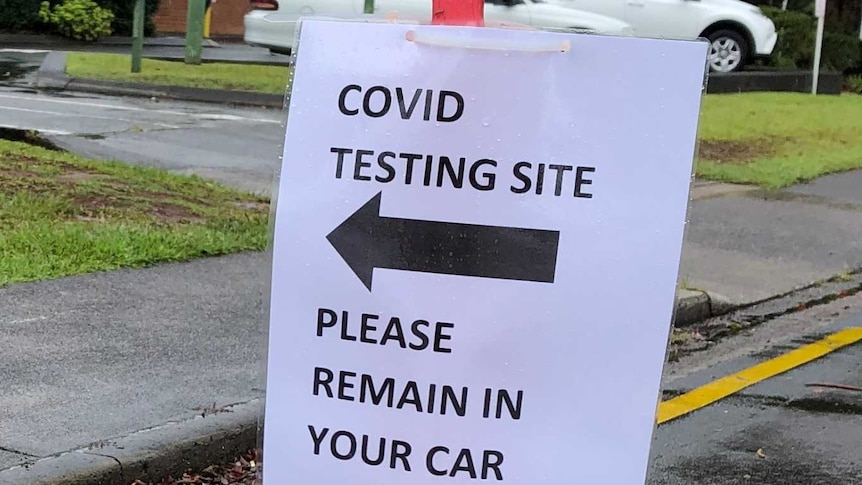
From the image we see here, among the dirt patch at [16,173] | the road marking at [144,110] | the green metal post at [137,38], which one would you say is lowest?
the dirt patch at [16,173]

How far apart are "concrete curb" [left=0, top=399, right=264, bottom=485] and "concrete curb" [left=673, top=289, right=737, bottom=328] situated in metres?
2.88

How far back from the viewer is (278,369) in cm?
241

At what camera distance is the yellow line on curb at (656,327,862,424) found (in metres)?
4.93

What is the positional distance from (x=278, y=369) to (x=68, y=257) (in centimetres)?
404

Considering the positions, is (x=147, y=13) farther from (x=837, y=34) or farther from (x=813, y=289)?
(x=813, y=289)

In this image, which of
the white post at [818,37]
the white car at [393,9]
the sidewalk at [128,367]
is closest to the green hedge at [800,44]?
the white post at [818,37]

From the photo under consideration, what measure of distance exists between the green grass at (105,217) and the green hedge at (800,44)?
15.6 m

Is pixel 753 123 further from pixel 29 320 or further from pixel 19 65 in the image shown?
pixel 29 320

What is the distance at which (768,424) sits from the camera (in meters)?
4.76

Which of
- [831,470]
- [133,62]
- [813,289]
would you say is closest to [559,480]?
[831,470]

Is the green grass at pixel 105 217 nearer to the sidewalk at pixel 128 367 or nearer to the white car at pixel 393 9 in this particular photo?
the sidewalk at pixel 128 367

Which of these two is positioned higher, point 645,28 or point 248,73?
point 645,28

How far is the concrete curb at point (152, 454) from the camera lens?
3.45 metres

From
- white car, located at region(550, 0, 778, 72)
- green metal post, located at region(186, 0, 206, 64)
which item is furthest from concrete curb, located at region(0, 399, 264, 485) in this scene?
white car, located at region(550, 0, 778, 72)
